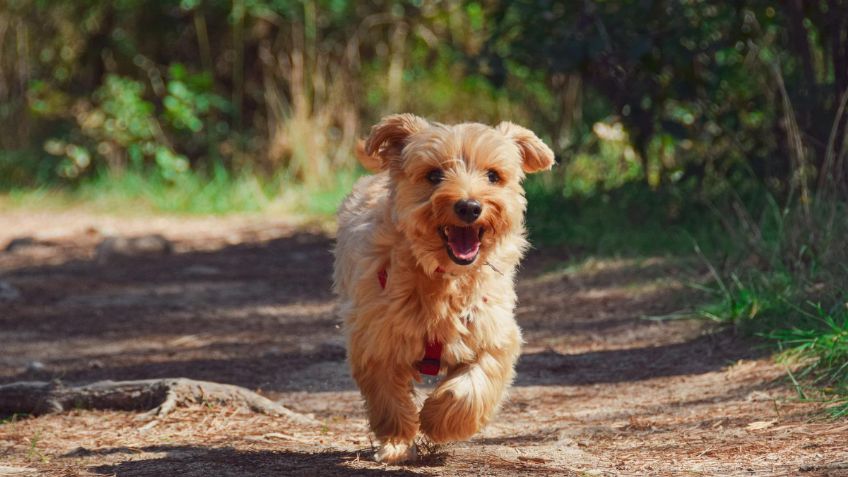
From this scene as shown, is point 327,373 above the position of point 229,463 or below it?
below

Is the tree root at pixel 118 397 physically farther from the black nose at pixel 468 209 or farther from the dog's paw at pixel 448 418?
the black nose at pixel 468 209

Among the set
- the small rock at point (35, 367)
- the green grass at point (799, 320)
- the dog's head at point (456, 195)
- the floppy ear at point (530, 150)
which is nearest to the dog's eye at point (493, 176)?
the dog's head at point (456, 195)

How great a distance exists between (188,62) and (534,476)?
1118 centimetres

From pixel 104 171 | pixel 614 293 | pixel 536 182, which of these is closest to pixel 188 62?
pixel 104 171

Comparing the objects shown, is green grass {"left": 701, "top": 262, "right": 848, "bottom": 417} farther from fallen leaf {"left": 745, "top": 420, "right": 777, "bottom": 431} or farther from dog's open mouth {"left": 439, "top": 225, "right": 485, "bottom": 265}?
dog's open mouth {"left": 439, "top": 225, "right": 485, "bottom": 265}

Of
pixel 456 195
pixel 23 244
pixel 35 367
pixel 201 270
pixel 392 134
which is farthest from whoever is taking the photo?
pixel 23 244

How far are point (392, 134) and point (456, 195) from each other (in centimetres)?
57

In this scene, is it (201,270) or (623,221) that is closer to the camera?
(623,221)

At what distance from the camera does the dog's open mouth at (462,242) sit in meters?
4.07

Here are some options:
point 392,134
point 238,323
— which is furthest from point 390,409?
point 238,323

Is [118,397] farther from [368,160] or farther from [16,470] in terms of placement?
[368,160]

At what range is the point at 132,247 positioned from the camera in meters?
9.80

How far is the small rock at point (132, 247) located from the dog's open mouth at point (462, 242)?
599 centimetres

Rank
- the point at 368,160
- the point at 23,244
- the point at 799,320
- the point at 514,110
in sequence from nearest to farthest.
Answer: the point at 368,160 → the point at 799,320 → the point at 23,244 → the point at 514,110
